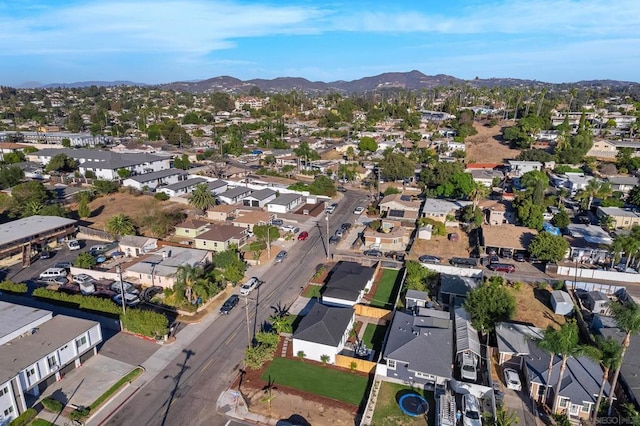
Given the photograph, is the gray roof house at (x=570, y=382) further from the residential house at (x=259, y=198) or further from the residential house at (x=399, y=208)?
the residential house at (x=259, y=198)

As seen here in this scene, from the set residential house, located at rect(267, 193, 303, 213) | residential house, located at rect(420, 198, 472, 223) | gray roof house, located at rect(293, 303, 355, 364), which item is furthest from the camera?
residential house, located at rect(267, 193, 303, 213)

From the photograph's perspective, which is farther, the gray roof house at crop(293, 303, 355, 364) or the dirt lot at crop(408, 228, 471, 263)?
the dirt lot at crop(408, 228, 471, 263)

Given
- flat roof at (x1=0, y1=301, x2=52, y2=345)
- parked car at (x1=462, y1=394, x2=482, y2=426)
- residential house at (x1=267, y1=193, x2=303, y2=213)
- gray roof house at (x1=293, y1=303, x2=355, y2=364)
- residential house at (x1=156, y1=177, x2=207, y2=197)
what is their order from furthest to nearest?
1. residential house at (x1=156, y1=177, x2=207, y2=197)
2. residential house at (x1=267, y1=193, x2=303, y2=213)
3. gray roof house at (x1=293, y1=303, x2=355, y2=364)
4. flat roof at (x1=0, y1=301, x2=52, y2=345)
5. parked car at (x1=462, y1=394, x2=482, y2=426)

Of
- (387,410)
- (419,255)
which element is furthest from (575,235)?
(387,410)

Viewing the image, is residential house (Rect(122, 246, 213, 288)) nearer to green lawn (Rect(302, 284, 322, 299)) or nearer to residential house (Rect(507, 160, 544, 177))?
green lawn (Rect(302, 284, 322, 299))

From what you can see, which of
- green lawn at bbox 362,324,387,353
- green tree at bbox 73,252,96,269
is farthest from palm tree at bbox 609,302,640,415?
green tree at bbox 73,252,96,269

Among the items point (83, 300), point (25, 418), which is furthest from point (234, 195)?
point (25, 418)

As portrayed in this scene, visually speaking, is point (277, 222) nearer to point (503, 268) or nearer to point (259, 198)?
point (259, 198)
